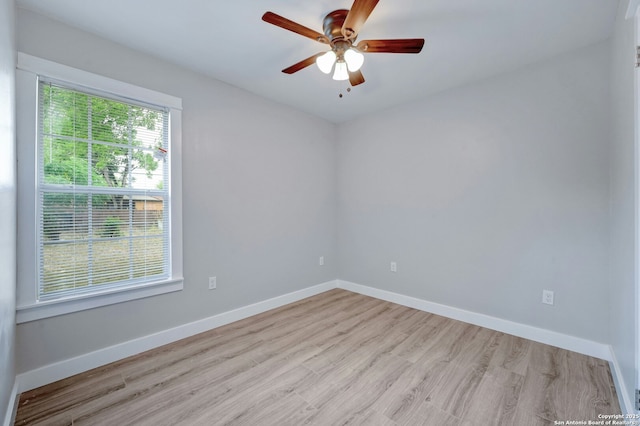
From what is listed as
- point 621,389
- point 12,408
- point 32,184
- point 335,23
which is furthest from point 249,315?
point 621,389

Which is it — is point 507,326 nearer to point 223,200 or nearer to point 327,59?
point 327,59

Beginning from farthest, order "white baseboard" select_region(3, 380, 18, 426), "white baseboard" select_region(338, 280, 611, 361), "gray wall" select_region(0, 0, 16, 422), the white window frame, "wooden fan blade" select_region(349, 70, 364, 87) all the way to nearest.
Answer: "white baseboard" select_region(338, 280, 611, 361)
"wooden fan blade" select_region(349, 70, 364, 87)
the white window frame
"white baseboard" select_region(3, 380, 18, 426)
"gray wall" select_region(0, 0, 16, 422)

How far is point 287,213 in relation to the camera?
3.39m

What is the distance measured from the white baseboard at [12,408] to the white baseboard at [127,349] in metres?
0.07

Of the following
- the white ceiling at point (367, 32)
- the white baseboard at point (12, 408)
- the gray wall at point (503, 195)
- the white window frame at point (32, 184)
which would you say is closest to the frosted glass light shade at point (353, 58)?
the white ceiling at point (367, 32)

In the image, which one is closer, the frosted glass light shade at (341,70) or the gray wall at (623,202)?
the gray wall at (623,202)

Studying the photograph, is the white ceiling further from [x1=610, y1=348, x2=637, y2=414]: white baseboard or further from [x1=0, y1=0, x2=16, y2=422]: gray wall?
[x1=610, y1=348, x2=637, y2=414]: white baseboard

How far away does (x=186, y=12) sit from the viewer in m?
1.80

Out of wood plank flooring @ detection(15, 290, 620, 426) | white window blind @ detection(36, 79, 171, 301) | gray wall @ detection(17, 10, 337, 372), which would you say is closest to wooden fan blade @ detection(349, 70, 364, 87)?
gray wall @ detection(17, 10, 337, 372)

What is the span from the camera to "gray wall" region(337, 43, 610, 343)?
2.18 m

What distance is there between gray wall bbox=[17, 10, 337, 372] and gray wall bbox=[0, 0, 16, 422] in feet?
0.99

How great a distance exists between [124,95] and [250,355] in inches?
92.1

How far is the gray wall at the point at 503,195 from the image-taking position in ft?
7.16

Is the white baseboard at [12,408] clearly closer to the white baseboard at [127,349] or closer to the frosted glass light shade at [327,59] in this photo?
the white baseboard at [127,349]
